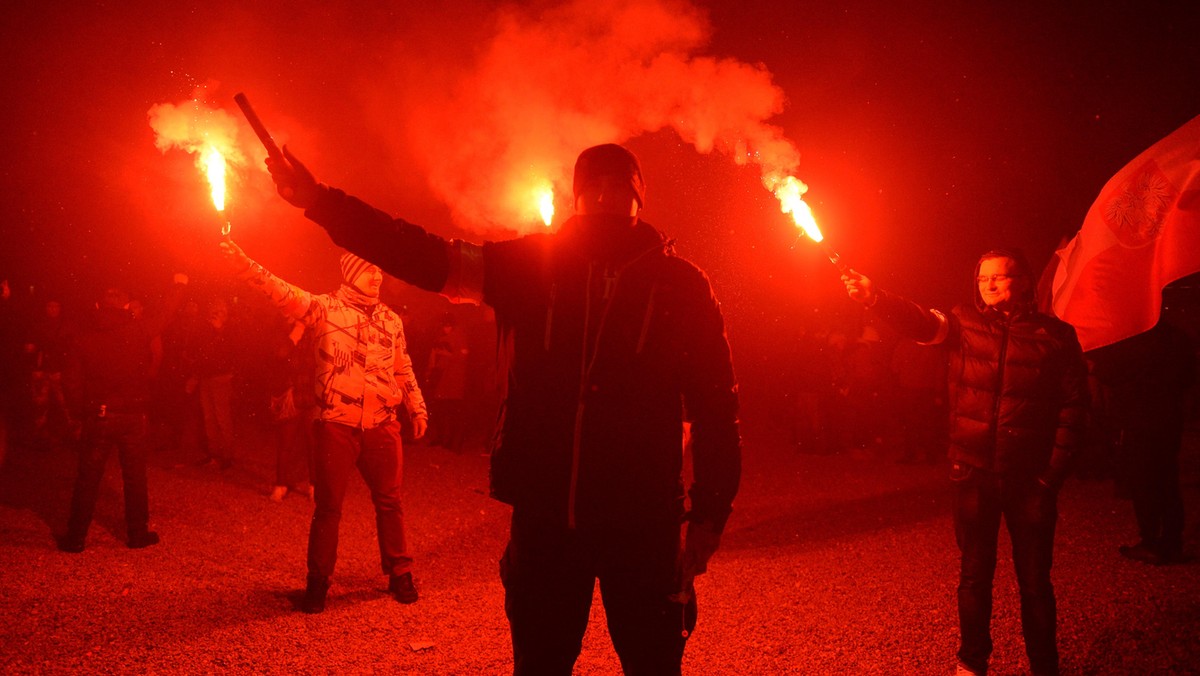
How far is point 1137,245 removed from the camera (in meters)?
4.06

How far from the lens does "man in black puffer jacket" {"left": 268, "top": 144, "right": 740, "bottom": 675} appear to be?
2236 millimetres

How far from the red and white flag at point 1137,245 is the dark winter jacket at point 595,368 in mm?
3018

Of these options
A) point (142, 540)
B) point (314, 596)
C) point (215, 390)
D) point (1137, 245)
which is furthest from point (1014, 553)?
point (215, 390)

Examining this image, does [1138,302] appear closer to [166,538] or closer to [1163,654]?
[1163,654]

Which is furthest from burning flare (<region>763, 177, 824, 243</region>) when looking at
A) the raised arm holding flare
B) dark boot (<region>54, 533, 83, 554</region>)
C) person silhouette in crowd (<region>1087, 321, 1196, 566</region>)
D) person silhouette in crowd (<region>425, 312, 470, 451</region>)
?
person silhouette in crowd (<region>425, 312, 470, 451</region>)

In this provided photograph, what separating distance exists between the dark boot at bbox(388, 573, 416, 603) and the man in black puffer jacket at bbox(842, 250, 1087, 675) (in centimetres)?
373

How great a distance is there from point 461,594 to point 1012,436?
400 cm

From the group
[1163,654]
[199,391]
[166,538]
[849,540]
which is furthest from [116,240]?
[1163,654]

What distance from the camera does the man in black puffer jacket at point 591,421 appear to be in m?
2.24

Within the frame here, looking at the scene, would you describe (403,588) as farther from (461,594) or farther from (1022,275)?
(1022,275)

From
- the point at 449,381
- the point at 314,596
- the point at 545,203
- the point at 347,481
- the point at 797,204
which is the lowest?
the point at 314,596

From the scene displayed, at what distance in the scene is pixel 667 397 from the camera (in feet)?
7.67

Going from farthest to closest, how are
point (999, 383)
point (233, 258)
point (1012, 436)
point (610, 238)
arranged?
point (233, 258)
point (999, 383)
point (1012, 436)
point (610, 238)

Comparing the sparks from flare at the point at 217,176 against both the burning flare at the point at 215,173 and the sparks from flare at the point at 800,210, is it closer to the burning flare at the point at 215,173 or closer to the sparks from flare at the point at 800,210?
the burning flare at the point at 215,173
